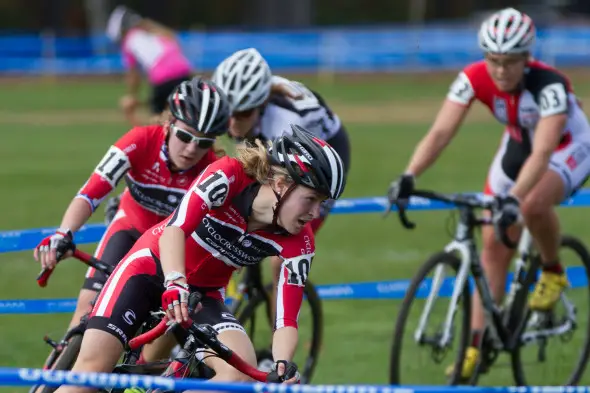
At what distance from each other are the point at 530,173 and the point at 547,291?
100 cm

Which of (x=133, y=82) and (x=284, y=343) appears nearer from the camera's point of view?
(x=284, y=343)

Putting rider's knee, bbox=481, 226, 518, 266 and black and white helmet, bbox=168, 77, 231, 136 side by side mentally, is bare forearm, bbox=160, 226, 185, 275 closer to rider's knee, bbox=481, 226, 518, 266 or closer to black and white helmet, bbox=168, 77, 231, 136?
black and white helmet, bbox=168, 77, 231, 136

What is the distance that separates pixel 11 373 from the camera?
12.5 feet

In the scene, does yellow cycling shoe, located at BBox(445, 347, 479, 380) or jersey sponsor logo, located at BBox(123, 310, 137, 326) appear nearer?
jersey sponsor logo, located at BBox(123, 310, 137, 326)

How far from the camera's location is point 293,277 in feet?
17.2

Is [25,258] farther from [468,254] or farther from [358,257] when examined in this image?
[468,254]

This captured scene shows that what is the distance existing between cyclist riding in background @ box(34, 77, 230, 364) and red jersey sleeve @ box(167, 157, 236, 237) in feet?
2.38

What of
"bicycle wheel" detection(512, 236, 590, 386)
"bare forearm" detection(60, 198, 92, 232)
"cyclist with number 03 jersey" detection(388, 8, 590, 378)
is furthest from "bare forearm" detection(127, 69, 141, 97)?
"bare forearm" detection(60, 198, 92, 232)

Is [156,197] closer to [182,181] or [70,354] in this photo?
[182,181]

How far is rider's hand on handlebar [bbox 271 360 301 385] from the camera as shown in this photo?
4.69 metres

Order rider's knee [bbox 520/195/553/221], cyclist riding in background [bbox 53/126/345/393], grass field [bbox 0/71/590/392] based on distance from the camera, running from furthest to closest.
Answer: grass field [bbox 0/71/590/392] < rider's knee [bbox 520/195/553/221] < cyclist riding in background [bbox 53/126/345/393]

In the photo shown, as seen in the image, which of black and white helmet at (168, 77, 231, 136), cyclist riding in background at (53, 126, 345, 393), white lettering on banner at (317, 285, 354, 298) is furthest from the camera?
white lettering on banner at (317, 285, 354, 298)

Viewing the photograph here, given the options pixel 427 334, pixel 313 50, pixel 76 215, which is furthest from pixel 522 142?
pixel 313 50

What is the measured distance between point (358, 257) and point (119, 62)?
24010 mm
